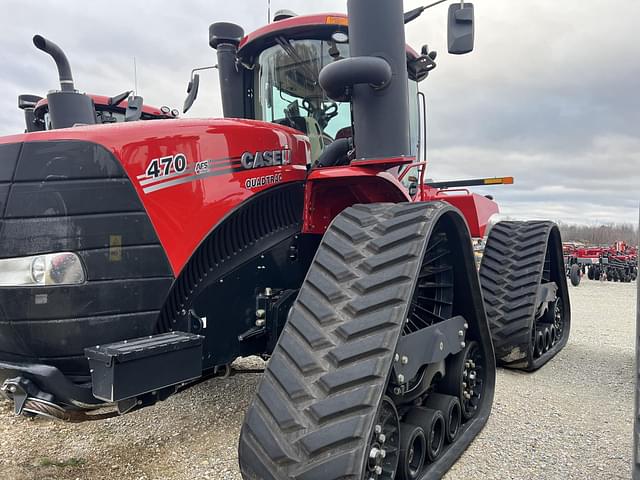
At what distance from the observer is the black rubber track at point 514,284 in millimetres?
4180

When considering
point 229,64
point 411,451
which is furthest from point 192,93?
point 411,451

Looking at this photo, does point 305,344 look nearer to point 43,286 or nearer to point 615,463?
point 43,286

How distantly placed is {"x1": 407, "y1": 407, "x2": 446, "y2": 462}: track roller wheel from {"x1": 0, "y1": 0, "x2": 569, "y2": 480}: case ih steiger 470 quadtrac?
0.01 meters

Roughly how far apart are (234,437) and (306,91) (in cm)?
215

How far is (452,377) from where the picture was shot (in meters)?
2.80

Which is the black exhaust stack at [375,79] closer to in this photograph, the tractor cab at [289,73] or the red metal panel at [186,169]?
the tractor cab at [289,73]

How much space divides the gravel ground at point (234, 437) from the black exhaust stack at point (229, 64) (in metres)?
2.07

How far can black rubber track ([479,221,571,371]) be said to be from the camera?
4.18m

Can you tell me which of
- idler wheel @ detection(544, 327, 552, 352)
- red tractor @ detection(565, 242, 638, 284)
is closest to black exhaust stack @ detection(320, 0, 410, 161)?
idler wheel @ detection(544, 327, 552, 352)

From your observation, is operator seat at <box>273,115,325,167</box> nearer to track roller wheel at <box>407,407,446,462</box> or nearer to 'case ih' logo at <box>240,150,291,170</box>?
'case ih' logo at <box>240,150,291,170</box>

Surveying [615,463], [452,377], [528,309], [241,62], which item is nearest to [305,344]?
[452,377]

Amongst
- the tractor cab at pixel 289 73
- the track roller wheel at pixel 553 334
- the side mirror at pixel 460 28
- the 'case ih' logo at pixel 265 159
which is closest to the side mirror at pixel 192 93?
the tractor cab at pixel 289 73

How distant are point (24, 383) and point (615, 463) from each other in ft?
9.44

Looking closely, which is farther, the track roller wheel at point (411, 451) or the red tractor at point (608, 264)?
the red tractor at point (608, 264)
